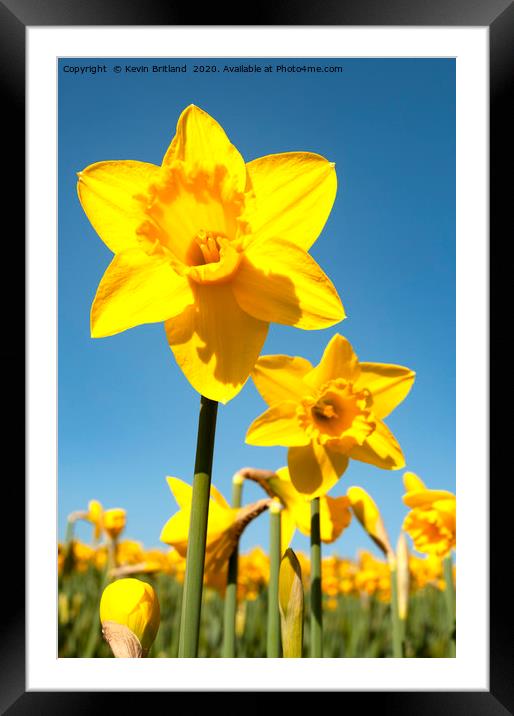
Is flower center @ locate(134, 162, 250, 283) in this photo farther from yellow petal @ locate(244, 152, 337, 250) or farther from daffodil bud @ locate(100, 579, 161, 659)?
daffodil bud @ locate(100, 579, 161, 659)

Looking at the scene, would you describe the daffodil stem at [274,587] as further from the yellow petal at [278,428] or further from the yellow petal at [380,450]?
the yellow petal at [380,450]

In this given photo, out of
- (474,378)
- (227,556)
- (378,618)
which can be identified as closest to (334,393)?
(474,378)

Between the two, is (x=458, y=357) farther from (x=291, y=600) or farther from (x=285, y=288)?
(x=291, y=600)

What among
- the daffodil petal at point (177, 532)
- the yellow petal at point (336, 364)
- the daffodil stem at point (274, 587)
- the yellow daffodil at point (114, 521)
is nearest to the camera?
the daffodil stem at point (274, 587)

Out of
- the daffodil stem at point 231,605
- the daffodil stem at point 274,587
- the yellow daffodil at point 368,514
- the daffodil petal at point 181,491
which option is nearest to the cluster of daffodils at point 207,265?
the daffodil stem at point 274,587

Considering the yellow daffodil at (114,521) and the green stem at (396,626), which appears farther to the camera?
the yellow daffodil at (114,521)

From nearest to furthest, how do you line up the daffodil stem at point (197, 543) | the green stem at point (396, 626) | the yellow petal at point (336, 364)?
the daffodil stem at point (197, 543) < the yellow petal at point (336, 364) < the green stem at point (396, 626)

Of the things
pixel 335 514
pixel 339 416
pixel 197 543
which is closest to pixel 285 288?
pixel 197 543
